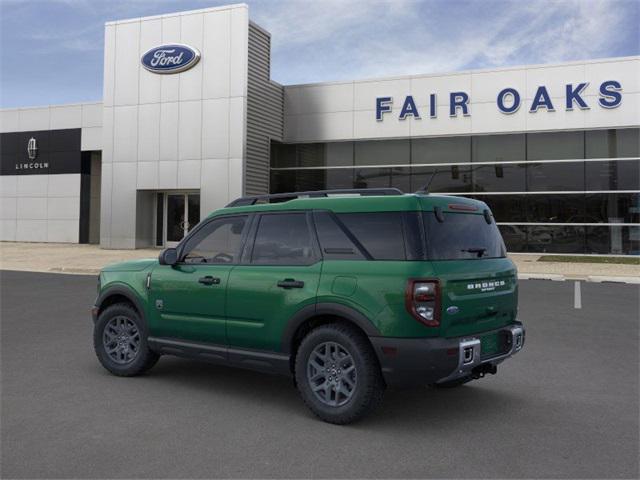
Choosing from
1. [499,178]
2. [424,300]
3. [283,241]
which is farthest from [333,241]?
[499,178]

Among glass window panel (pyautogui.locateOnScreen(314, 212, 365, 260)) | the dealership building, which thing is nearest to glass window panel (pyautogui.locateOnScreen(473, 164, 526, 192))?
the dealership building

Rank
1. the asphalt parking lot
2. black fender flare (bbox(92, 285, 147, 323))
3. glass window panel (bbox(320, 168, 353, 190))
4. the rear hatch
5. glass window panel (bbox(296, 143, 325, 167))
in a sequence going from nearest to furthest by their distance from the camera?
the asphalt parking lot, the rear hatch, black fender flare (bbox(92, 285, 147, 323)), glass window panel (bbox(320, 168, 353, 190)), glass window panel (bbox(296, 143, 325, 167))

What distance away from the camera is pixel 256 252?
525 cm

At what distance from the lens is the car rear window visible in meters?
4.48

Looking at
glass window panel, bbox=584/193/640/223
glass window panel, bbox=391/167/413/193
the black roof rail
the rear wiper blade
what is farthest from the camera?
glass window panel, bbox=391/167/413/193

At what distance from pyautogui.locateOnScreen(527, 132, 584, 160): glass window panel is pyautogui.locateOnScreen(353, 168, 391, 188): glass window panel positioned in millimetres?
5727

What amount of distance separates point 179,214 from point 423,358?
23568 mm

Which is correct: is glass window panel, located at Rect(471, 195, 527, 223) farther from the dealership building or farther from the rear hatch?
the rear hatch

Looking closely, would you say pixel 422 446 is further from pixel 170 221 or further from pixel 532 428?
pixel 170 221

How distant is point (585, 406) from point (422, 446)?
70.6 inches

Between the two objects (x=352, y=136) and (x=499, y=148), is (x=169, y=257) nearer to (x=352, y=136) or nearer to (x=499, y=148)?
(x=499, y=148)

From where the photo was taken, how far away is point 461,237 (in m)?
4.77

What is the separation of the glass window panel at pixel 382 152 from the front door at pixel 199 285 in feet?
66.5

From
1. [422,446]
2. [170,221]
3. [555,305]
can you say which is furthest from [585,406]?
[170,221]
